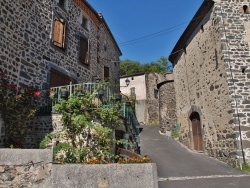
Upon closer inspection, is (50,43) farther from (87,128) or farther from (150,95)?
(150,95)

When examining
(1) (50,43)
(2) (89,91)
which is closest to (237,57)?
(2) (89,91)

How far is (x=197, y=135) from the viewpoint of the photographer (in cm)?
1247

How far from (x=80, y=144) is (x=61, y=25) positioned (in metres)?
6.70

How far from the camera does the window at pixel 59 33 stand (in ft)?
34.7

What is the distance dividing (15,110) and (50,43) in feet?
12.9

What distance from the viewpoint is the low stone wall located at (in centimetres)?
372

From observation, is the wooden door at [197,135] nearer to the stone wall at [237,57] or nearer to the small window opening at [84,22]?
the stone wall at [237,57]

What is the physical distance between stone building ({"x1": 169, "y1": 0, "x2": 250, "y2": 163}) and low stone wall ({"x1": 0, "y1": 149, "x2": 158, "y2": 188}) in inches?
243

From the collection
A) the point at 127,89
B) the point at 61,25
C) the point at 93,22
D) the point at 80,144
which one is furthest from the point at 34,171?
the point at 127,89

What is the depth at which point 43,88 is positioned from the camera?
30.7 ft

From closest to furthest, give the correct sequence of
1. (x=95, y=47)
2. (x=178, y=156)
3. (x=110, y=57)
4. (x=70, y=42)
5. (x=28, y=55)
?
(x=28, y=55), (x=178, y=156), (x=70, y=42), (x=95, y=47), (x=110, y=57)

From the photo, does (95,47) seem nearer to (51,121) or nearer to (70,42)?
(70,42)

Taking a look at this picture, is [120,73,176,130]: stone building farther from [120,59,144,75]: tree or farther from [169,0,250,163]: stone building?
[120,59,144,75]: tree

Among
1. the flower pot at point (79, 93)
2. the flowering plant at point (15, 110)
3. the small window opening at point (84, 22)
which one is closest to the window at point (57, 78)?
the flowering plant at point (15, 110)
